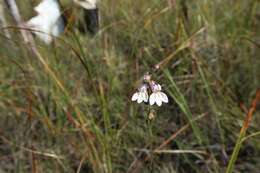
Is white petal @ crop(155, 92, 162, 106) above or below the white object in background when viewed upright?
below

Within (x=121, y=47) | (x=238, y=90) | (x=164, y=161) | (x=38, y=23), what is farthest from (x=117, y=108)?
(x=38, y=23)

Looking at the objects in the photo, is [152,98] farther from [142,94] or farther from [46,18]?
[46,18]

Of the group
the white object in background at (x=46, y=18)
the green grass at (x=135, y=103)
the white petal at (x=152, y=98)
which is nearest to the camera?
the white petal at (x=152, y=98)

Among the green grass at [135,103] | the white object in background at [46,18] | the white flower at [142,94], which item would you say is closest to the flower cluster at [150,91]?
the white flower at [142,94]

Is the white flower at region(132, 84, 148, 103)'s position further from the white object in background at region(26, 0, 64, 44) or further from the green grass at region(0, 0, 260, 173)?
the white object in background at region(26, 0, 64, 44)

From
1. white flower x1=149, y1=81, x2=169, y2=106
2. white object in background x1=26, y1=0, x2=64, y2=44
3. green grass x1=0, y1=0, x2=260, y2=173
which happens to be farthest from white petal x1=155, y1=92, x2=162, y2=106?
white object in background x1=26, y1=0, x2=64, y2=44

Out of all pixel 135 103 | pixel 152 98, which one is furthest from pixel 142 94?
pixel 135 103

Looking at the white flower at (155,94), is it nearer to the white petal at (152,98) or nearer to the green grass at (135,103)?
the white petal at (152,98)

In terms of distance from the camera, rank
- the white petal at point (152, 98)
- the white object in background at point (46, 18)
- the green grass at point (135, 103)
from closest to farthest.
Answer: the white petal at point (152, 98) < the green grass at point (135, 103) < the white object in background at point (46, 18)
